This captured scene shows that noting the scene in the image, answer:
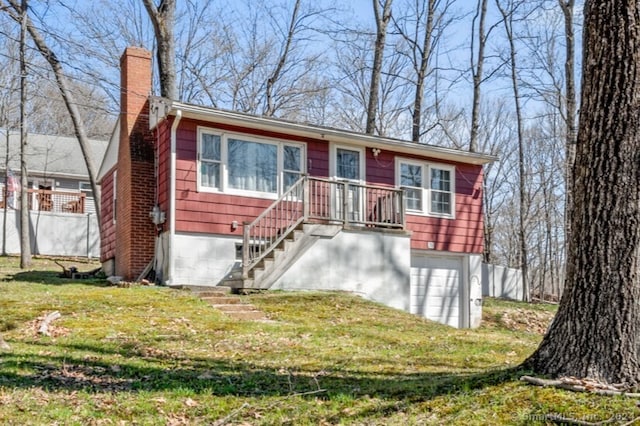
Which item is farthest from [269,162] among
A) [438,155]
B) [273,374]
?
[273,374]

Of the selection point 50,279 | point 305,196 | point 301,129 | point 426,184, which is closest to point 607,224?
point 305,196

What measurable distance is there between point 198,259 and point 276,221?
1736 millimetres

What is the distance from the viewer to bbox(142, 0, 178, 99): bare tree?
58.8 ft

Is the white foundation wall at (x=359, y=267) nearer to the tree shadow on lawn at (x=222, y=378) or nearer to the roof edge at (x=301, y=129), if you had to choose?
the roof edge at (x=301, y=129)

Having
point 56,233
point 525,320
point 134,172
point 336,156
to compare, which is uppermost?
point 336,156

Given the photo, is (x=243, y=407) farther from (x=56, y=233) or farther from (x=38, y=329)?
(x=56, y=233)

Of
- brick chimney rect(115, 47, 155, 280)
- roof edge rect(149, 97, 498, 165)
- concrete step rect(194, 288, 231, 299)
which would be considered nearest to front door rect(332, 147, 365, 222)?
roof edge rect(149, 97, 498, 165)

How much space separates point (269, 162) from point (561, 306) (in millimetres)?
10188

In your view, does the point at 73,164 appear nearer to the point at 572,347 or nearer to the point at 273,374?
the point at 273,374

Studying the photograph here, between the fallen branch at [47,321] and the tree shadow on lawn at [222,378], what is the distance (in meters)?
1.25

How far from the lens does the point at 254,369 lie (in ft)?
22.5

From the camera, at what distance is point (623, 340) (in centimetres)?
482

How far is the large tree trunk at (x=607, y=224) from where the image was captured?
4848 mm

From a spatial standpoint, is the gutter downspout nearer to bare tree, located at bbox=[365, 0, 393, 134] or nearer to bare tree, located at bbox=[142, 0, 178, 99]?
bare tree, located at bbox=[142, 0, 178, 99]
